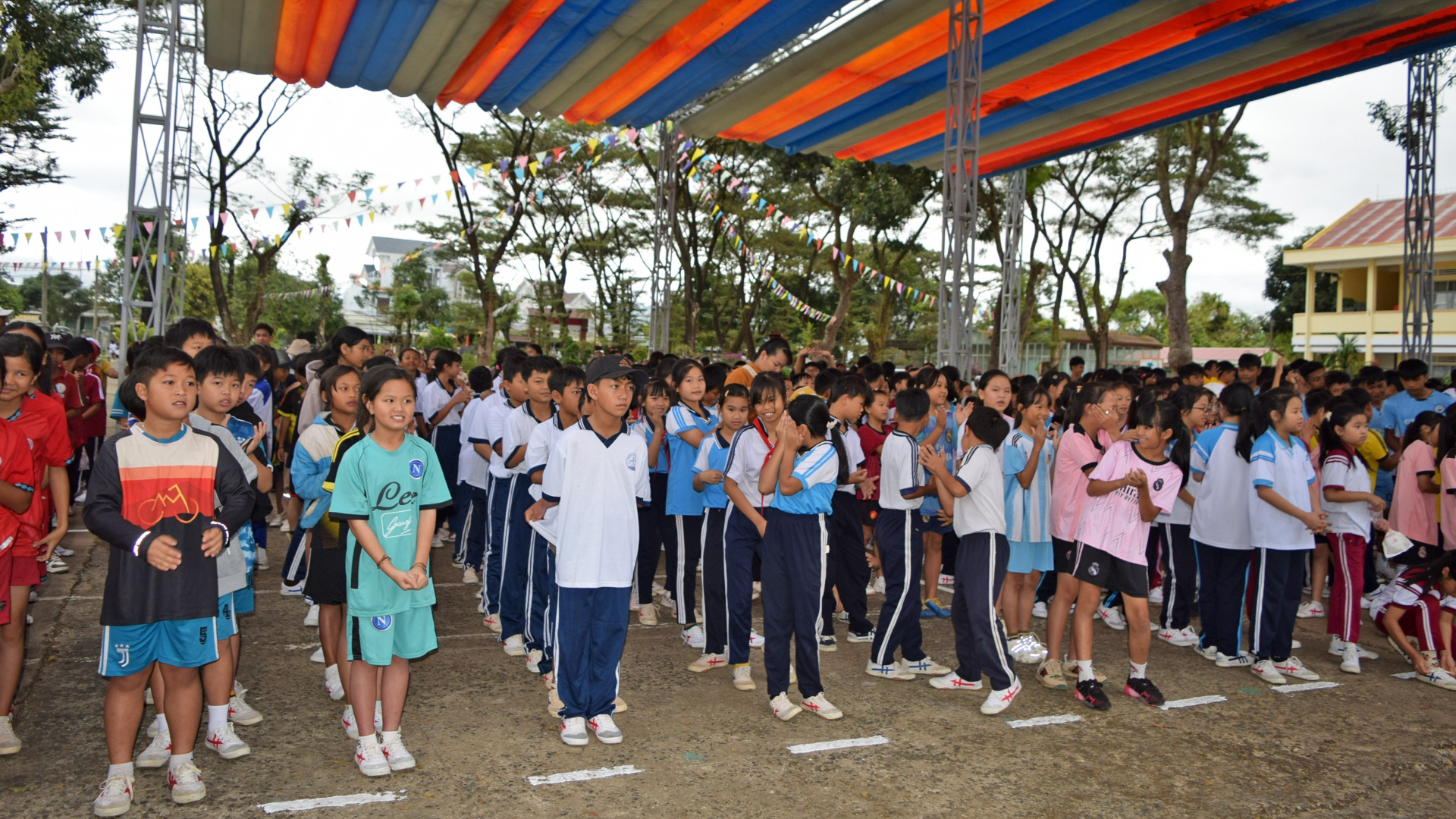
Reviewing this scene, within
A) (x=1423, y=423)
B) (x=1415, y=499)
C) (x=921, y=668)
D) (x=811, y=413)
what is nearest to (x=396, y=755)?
(x=811, y=413)

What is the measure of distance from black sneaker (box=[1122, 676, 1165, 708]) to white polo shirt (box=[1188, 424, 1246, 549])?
3.37 ft

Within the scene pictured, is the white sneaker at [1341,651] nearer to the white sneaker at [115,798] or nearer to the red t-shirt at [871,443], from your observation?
the red t-shirt at [871,443]

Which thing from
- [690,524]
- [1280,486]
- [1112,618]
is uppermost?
[1280,486]

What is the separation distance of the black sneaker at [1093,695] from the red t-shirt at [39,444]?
14.3ft

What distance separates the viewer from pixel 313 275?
35.7 m

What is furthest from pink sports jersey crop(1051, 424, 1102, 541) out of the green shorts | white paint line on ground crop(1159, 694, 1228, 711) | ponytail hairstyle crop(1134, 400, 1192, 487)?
the green shorts

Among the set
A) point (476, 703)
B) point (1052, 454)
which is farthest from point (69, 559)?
point (1052, 454)

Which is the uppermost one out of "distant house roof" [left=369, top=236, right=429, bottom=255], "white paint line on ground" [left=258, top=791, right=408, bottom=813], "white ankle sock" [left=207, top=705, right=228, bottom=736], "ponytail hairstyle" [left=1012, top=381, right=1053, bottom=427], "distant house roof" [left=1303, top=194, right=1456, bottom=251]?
"distant house roof" [left=369, top=236, right=429, bottom=255]

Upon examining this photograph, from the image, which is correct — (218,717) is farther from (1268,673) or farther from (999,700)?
(1268,673)

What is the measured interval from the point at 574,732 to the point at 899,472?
198 cm

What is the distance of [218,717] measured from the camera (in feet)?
11.5

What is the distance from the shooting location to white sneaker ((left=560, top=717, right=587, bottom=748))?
3.74 metres

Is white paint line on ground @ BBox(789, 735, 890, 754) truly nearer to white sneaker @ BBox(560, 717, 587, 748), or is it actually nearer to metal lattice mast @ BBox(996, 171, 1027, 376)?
white sneaker @ BBox(560, 717, 587, 748)

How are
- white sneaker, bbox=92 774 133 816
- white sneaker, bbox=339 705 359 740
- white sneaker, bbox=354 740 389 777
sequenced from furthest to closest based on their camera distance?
white sneaker, bbox=339 705 359 740, white sneaker, bbox=354 740 389 777, white sneaker, bbox=92 774 133 816
